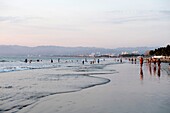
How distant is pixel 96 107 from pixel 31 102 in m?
3.58

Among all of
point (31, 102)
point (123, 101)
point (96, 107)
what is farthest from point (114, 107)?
point (31, 102)

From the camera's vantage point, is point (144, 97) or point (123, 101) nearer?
point (123, 101)

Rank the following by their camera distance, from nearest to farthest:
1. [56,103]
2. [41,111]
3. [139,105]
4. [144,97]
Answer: [41,111] < [139,105] < [56,103] < [144,97]

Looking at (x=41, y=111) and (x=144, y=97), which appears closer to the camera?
(x=41, y=111)

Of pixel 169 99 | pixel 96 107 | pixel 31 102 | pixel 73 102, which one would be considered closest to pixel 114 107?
pixel 96 107

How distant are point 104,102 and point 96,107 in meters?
1.31

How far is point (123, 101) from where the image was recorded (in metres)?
13.1

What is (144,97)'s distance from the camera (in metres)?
14.2

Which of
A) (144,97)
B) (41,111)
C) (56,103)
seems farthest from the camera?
(144,97)

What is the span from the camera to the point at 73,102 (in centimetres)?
1318

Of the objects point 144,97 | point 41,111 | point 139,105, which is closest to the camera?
point 41,111

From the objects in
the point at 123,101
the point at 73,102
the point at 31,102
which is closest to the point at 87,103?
the point at 73,102

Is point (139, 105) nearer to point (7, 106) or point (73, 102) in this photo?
point (73, 102)

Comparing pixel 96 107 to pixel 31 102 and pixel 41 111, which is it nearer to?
pixel 41 111
